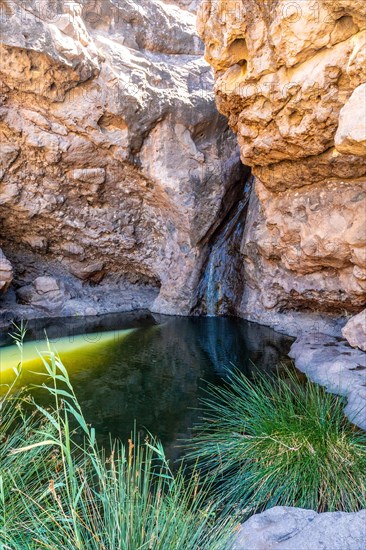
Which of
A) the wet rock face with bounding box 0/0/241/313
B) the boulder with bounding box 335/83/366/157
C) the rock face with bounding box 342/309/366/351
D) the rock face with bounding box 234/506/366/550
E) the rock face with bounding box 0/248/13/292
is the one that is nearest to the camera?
the rock face with bounding box 234/506/366/550

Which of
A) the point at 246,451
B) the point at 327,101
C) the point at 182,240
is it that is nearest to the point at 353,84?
the point at 327,101

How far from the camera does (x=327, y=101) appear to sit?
644 centimetres

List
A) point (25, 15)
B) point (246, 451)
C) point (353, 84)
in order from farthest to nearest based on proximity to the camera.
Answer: point (25, 15) → point (353, 84) → point (246, 451)

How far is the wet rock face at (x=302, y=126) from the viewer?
18.8 feet

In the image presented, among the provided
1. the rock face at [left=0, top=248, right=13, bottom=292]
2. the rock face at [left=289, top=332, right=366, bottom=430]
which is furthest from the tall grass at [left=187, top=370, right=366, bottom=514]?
the rock face at [left=0, top=248, right=13, bottom=292]

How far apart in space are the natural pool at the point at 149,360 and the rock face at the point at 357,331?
1396 mm

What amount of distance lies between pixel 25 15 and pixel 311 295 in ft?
33.1

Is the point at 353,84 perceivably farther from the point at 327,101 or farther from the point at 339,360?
the point at 339,360

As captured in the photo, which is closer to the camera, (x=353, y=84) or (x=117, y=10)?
(x=353, y=84)

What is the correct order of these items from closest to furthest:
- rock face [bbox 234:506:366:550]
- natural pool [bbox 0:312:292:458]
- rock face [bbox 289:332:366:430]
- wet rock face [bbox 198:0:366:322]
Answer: rock face [bbox 234:506:366:550] < rock face [bbox 289:332:366:430] < natural pool [bbox 0:312:292:458] < wet rock face [bbox 198:0:366:322]

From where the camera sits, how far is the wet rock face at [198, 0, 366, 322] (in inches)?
226

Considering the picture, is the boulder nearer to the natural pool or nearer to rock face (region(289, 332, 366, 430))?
rock face (region(289, 332, 366, 430))

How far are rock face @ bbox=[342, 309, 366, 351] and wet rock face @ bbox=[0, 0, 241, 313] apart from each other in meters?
6.47

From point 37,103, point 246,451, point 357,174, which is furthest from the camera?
point 37,103
